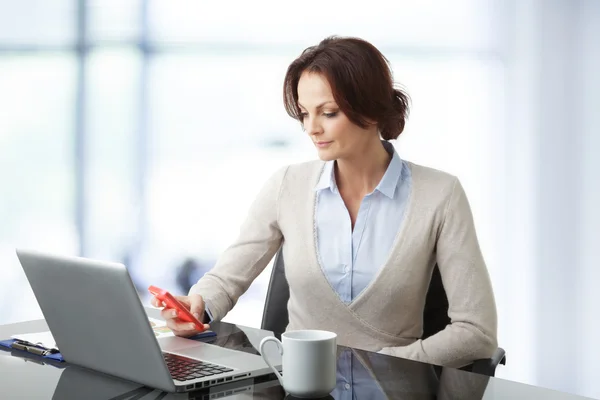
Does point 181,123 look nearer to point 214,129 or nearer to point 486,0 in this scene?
point 214,129

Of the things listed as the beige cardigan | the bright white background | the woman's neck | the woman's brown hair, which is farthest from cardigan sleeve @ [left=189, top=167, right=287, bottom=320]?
the bright white background

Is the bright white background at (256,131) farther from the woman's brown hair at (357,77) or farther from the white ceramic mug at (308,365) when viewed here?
the white ceramic mug at (308,365)

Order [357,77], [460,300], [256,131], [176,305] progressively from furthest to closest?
[256,131] → [357,77] → [460,300] → [176,305]

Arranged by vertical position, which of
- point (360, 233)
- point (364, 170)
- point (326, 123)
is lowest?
point (360, 233)

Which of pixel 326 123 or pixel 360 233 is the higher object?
pixel 326 123

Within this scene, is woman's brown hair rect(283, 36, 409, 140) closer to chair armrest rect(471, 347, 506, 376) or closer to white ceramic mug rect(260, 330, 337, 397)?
chair armrest rect(471, 347, 506, 376)

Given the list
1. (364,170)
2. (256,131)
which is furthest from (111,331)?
(256,131)

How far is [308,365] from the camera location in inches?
43.2

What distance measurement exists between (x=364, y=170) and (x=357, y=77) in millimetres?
243

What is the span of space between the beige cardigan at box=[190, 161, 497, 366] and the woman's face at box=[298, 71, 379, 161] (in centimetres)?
18

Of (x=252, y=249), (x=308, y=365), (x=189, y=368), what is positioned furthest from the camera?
(x=252, y=249)

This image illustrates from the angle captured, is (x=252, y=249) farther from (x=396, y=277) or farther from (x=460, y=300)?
(x=460, y=300)

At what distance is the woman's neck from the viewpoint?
6.36 ft

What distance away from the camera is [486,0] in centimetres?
342
